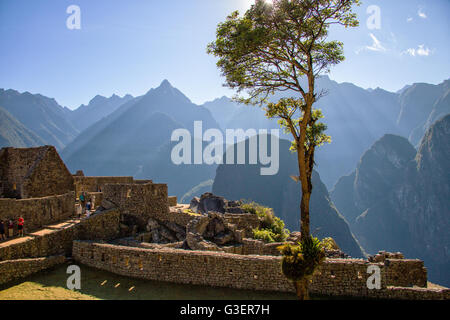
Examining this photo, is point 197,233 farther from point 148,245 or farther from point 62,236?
point 62,236

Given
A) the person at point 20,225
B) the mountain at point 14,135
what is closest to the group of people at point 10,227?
the person at point 20,225

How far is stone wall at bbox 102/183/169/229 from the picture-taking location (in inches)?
748

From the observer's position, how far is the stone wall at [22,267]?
11.7 metres

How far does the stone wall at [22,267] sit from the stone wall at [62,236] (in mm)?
589

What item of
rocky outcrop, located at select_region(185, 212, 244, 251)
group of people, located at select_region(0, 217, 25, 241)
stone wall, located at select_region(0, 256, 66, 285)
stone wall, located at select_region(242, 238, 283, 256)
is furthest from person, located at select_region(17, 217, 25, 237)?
stone wall, located at select_region(242, 238, 283, 256)

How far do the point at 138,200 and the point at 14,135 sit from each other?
607 feet

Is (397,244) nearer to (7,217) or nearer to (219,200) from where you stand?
(219,200)

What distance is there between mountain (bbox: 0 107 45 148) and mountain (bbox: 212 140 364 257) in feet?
370

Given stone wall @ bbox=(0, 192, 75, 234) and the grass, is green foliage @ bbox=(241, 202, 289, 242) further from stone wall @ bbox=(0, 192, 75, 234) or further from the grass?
stone wall @ bbox=(0, 192, 75, 234)

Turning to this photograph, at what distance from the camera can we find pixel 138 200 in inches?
758

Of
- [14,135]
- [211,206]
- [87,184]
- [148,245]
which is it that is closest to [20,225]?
[148,245]

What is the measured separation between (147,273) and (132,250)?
123 centimetres

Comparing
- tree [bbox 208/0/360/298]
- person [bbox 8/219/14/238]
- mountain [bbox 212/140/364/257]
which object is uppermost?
tree [bbox 208/0/360/298]
